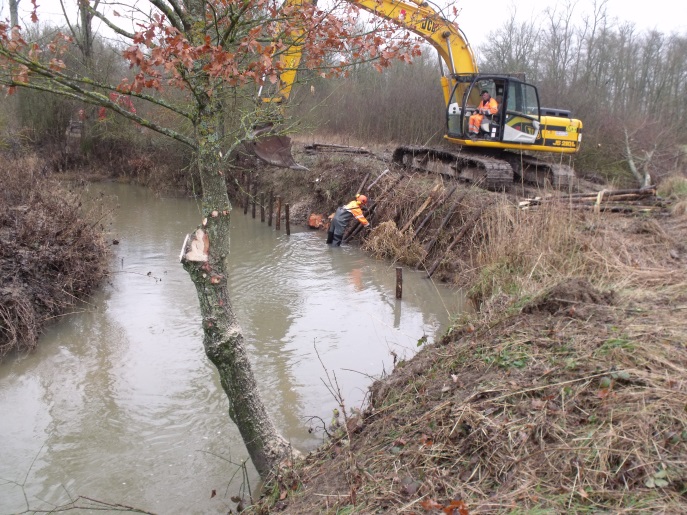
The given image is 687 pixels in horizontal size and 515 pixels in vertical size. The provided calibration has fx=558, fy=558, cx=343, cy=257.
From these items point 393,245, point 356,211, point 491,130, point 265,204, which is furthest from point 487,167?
point 265,204

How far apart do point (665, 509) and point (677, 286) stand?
3562mm

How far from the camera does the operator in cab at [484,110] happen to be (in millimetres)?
13289

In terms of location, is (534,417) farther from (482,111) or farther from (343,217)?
(482,111)

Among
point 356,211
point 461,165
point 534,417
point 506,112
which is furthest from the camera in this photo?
point 461,165

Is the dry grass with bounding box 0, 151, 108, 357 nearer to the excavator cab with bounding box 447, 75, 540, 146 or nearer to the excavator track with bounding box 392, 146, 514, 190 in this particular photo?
the excavator track with bounding box 392, 146, 514, 190

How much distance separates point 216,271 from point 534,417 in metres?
2.32

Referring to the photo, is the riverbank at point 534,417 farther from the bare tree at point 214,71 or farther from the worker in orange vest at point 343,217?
the worker in orange vest at point 343,217

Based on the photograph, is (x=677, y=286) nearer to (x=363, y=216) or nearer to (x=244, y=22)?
(x=244, y=22)

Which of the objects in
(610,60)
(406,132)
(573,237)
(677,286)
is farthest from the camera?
(610,60)

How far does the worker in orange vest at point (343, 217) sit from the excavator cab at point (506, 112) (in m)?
3.25

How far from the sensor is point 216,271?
394 cm

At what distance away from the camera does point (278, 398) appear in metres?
6.27

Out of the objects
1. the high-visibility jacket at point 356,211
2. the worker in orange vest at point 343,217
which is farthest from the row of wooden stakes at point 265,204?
the high-visibility jacket at point 356,211

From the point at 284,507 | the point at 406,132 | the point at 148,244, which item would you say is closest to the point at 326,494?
the point at 284,507
